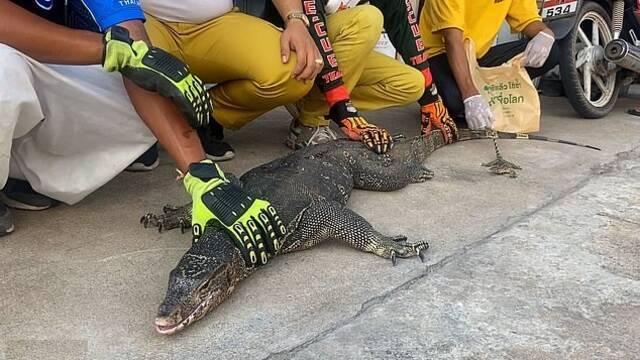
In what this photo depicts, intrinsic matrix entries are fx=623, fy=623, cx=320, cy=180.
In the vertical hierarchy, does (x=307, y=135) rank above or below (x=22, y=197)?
below

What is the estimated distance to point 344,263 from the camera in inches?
90.5

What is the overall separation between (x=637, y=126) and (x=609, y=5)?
42.4 inches

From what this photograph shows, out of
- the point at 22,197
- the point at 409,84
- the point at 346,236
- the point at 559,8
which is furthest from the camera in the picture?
the point at 559,8

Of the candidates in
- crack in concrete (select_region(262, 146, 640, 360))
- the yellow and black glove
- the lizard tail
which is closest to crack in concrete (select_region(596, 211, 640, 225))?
crack in concrete (select_region(262, 146, 640, 360))

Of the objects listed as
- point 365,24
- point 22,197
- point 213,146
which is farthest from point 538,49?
point 22,197

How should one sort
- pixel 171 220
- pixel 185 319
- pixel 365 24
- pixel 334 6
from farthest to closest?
pixel 334 6 < pixel 365 24 < pixel 171 220 < pixel 185 319

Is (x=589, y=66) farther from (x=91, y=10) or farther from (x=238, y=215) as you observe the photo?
(x=91, y=10)

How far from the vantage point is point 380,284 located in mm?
2115

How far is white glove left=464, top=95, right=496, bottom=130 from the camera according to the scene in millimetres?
3896

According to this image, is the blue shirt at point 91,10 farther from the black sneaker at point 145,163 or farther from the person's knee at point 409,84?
the person's knee at point 409,84

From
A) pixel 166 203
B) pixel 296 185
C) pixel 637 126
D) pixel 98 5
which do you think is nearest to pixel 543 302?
pixel 296 185

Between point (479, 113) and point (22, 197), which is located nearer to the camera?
point (22, 197)

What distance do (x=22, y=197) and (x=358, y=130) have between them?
5.44 ft

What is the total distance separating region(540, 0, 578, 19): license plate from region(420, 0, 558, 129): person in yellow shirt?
0.56 feet
